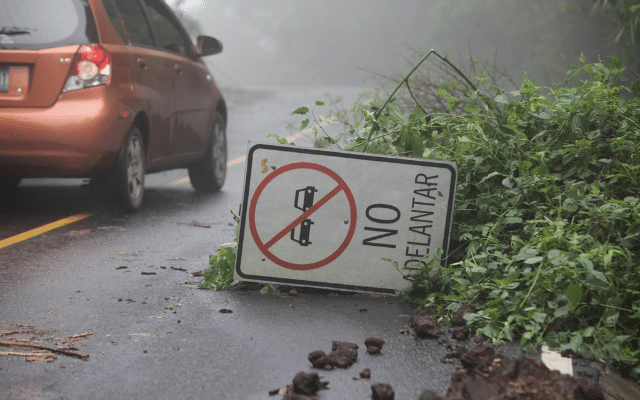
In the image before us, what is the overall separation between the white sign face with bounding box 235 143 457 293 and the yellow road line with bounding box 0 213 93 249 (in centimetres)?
218

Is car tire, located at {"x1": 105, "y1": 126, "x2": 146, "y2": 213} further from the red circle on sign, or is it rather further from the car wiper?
the red circle on sign

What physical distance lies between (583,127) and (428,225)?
3.86 ft

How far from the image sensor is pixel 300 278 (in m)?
4.49

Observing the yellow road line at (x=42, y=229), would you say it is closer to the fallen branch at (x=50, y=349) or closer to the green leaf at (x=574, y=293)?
the fallen branch at (x=50, y=349)

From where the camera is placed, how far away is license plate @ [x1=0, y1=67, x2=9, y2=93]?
623cm

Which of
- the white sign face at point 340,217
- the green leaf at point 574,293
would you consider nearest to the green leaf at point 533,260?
the green leaf at point 574,293

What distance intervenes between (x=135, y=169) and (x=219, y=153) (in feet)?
→ 6.88

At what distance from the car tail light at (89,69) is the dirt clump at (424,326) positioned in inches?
142

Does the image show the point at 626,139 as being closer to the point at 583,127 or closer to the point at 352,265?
the point at 583,127

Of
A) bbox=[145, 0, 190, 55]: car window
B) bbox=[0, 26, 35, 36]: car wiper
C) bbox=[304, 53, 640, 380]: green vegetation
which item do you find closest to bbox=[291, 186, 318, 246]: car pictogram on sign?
bbox=[304, 53, 640, 380]: green vegetation

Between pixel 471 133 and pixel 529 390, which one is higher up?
pixel 471 133

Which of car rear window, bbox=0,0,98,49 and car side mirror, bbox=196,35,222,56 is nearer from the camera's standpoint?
car rear window, bbox=0,0,98,49

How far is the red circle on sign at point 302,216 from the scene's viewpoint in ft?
14.7

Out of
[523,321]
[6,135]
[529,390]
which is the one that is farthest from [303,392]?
[6,135]
